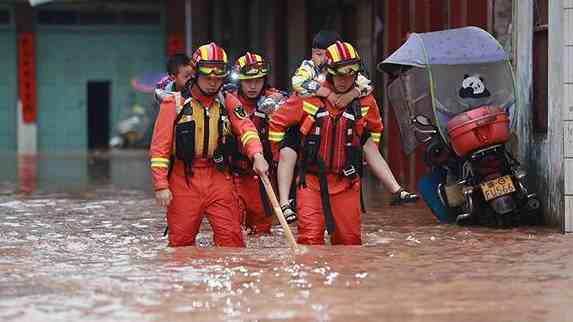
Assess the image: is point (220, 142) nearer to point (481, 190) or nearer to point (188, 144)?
point (188, 144)

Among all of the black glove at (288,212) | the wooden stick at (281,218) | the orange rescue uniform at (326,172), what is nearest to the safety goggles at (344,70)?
the orange rescue uniform at (326,172)

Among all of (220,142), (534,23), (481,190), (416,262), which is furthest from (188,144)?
(534,23)

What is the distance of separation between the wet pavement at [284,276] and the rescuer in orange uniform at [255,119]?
0.92ft

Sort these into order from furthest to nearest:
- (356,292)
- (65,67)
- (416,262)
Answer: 1. (65,67)
2. (416,262)
3. (356,292)

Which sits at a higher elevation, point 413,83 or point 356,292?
point 413,83

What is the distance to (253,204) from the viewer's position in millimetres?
11219

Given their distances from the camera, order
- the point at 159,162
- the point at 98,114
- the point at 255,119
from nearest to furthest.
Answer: the point at 159,162 < the point at 255,119 < the point at 98,114

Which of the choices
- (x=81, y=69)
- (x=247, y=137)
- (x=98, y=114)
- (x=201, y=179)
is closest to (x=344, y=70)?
(x=247, y=137)

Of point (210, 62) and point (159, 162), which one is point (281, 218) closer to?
point (159, 162)

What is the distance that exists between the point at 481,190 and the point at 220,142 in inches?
123

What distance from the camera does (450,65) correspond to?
11.9 meters

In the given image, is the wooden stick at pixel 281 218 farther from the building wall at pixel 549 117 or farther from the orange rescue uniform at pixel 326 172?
the building wall at pixel 549 117

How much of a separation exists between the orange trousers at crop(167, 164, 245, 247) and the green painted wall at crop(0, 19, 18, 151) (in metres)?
23.0

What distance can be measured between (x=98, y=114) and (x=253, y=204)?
2218 centimetres
